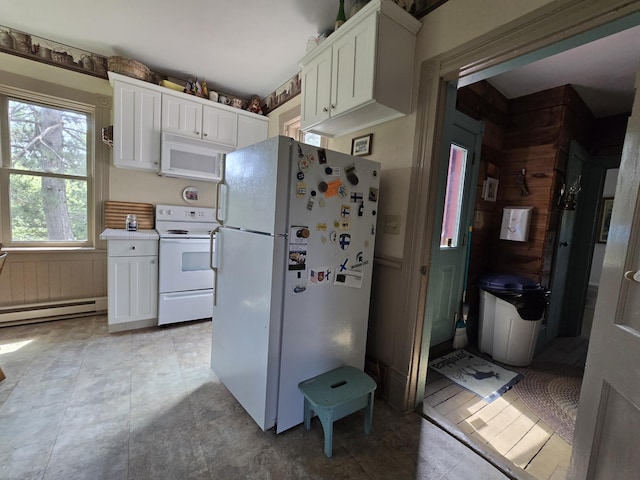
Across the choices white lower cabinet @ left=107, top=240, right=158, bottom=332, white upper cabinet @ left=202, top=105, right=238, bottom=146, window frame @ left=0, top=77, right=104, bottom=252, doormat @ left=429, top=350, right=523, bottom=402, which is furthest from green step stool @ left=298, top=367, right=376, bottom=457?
window frame @ left=0, top=77, right=104, bottom=252

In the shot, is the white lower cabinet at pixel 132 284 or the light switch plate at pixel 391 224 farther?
the white lower cabinet at pixel 132 284

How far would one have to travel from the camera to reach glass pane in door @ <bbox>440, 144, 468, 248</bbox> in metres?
2.44

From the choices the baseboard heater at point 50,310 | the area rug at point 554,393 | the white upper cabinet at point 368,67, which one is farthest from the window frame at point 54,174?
the area rug at point 554,393

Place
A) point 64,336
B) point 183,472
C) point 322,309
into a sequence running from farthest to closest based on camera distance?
point 64,336 → point 322,309 → point 183,472

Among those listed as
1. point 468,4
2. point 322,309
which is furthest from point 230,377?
point 468,4

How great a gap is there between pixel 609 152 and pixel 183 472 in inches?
172

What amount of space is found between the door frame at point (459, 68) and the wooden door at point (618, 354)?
0.40 meters

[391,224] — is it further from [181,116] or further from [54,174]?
[54,174]

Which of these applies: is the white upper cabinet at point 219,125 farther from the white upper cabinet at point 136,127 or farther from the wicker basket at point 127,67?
the wicker basket at point 127,67

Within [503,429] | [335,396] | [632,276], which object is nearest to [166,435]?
[335,396]

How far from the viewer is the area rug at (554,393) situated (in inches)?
69.6

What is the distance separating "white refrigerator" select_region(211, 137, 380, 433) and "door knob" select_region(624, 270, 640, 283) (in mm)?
1102

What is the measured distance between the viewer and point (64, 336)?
8.15 feet

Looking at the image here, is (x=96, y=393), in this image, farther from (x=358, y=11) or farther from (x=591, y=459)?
(x=358, y=11)
